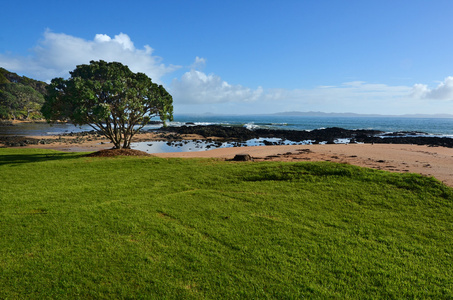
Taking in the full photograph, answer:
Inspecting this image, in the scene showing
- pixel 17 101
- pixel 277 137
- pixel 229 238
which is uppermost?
pixel 17 101

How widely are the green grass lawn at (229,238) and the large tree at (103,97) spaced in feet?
26.7

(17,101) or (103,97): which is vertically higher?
(17,101)

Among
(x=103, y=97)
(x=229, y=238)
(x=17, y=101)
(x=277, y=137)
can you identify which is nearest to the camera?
(x=229, y=238)

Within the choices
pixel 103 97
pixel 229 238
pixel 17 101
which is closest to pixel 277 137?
pixel 103 97

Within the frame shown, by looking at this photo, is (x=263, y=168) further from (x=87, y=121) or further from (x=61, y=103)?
(x=61, y=103)

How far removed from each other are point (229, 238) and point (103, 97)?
1702 centimetres

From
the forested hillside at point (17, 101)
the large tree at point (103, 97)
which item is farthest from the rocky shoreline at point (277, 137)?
the forested hillside at point (17, 101)

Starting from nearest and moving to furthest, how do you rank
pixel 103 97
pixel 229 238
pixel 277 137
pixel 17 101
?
1. pixel 229 238
2. pixel 103 97
3. pixel 277 137
4. pixel 17 101

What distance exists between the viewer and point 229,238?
599 cm

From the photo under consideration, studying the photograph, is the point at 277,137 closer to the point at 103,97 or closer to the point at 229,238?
the point at 103,97

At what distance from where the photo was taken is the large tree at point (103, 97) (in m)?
17.0

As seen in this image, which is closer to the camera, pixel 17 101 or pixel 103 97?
pixel 103 97

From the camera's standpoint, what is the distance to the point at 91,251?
5.41m

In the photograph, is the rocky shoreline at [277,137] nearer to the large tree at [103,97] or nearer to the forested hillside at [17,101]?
the large tree at [103,97]
